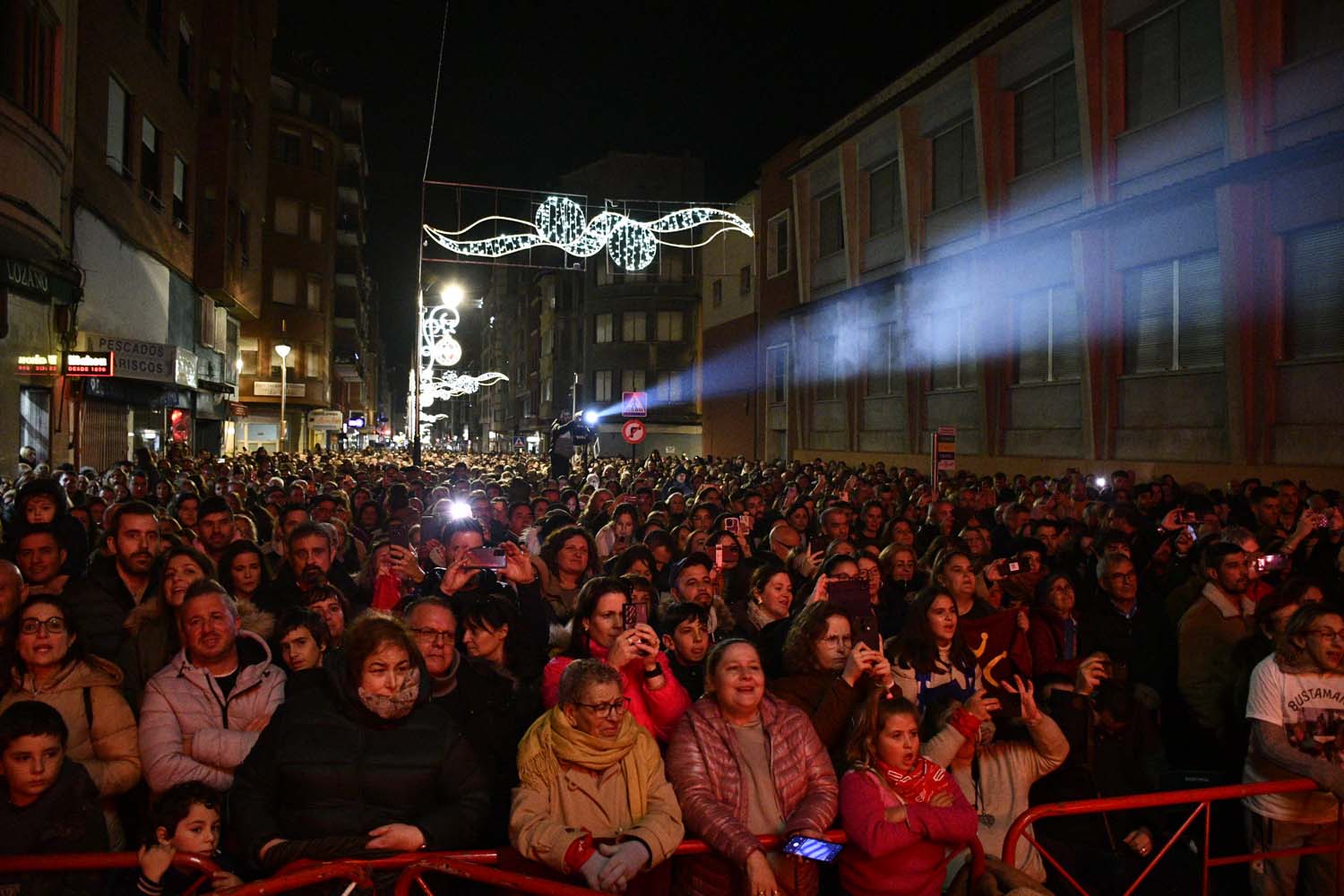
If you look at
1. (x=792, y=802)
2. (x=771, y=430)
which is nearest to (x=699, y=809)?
(x=792, y=802)

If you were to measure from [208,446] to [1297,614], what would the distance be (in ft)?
120

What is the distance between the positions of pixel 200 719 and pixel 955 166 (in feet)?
81.6

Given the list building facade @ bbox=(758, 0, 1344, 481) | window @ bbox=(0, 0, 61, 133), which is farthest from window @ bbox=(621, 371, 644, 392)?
window @ bbox=(0, 0, 61, 133)

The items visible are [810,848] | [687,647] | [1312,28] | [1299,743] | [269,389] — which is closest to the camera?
[810,848]

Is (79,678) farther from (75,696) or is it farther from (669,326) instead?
(669,326)

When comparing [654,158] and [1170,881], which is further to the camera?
[654,158]

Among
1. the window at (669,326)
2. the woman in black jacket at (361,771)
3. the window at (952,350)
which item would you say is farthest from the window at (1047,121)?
the window at (669,326)

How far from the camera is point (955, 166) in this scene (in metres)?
25.8

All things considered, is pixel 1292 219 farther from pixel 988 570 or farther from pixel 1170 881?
pixel 1170 881

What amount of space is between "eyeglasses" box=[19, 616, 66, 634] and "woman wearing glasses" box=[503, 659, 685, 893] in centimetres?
207

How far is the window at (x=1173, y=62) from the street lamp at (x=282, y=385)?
29.7m

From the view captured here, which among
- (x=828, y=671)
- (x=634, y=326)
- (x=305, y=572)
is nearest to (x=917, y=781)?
(x=828, y=671)

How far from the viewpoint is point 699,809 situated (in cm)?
401

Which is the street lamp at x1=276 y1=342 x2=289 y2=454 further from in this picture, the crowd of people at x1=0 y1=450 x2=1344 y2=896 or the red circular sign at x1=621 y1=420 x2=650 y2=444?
the crowd of people at x1=0 y1=450 x2=1344 y2=896
